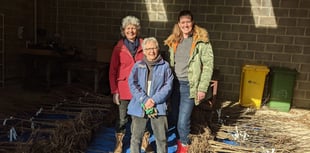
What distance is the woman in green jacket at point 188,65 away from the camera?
→ 3178mm

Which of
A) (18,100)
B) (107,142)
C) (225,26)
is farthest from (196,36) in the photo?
(18,100)

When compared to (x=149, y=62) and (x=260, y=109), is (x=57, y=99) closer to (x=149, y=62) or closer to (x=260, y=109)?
(x=149, y=62)

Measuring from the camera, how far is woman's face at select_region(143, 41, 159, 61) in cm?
298

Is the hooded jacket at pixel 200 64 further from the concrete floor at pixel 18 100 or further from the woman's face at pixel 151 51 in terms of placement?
the concrete floor at pixel 18 100

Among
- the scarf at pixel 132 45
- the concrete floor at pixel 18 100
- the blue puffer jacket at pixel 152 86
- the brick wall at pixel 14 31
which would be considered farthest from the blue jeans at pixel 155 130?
the brick wall at pixel 14 31

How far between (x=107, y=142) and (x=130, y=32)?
1471mm

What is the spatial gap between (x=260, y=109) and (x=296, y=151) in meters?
1.88

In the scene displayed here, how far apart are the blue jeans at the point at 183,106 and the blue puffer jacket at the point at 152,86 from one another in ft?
0.88

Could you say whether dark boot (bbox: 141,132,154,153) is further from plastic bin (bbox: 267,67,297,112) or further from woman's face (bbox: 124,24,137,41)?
plastic bin (bbox: 267,67,297,112)

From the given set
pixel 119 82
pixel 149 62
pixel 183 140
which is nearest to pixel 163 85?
pixel 149 62

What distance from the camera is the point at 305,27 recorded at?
5.60 meters

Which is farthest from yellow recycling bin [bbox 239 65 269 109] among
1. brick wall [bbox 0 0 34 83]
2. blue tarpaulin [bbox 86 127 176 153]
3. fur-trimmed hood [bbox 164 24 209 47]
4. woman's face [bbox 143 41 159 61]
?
brick wall [bbox 0 0 34 83]

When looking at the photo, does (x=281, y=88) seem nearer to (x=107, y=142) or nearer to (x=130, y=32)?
(x=107, y=142)

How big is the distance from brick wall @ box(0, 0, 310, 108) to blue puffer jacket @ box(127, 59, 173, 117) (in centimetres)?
320
